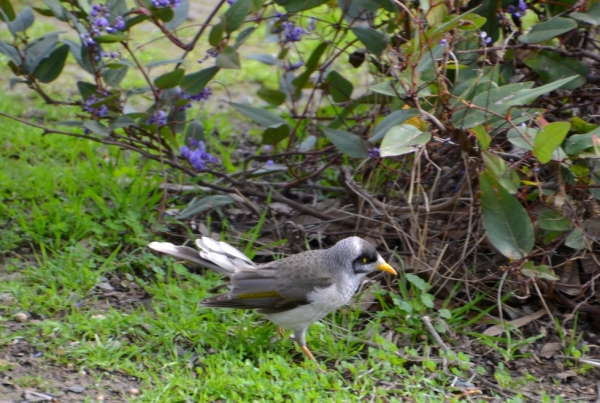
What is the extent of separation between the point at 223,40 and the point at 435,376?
2634mm

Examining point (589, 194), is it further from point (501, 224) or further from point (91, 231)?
point (91, 231)

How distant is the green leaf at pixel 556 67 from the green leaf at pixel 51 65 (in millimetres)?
3163

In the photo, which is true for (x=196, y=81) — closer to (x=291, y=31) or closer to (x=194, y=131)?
(x=194, y=131)

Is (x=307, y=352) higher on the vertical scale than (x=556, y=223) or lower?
lower

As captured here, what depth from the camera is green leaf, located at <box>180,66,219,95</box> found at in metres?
5.34

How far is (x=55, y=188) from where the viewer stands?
585 centimetres

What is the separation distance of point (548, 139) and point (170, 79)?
97.5 inches

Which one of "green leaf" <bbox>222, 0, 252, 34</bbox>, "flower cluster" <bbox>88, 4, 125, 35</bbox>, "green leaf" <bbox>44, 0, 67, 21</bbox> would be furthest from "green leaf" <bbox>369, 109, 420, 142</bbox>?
"green leaf" <bbox>44, 0, 67, 21</bbox>

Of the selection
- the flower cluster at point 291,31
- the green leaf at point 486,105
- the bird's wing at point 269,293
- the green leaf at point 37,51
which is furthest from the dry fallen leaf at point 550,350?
the green leaf at point 37,51

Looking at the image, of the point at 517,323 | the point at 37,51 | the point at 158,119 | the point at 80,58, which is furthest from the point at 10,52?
the point at 517,323

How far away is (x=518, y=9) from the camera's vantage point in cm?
476

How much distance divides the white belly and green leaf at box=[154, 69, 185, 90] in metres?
1.70

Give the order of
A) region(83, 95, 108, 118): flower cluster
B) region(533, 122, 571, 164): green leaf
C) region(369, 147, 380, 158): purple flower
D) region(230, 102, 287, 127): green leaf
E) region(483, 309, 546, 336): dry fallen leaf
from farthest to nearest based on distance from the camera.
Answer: region(230, 102, 287, 127): green leaf, region(83, 95, 108, 118): flower cluster, region(369, 147, 380, 158): purple flower, region(483, 309, 546, 336): dry fallen leaf, region(533, 122, 571, 164): green leaf

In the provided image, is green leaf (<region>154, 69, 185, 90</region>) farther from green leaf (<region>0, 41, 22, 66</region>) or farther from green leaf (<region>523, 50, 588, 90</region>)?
green leaf (<region>523, 50, 588, 90</region>)
